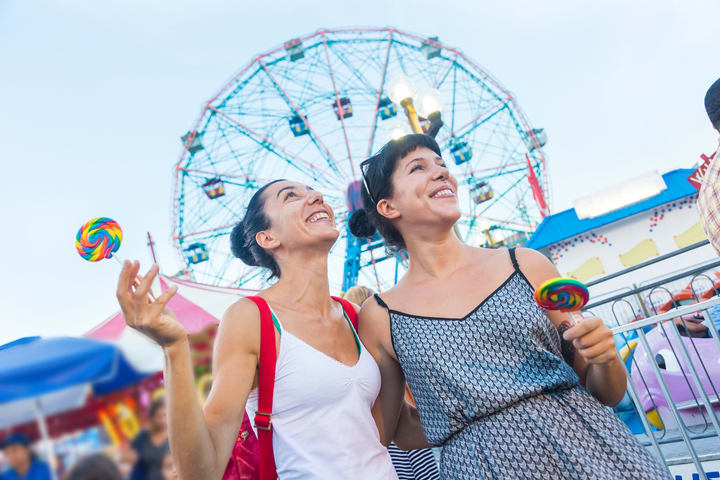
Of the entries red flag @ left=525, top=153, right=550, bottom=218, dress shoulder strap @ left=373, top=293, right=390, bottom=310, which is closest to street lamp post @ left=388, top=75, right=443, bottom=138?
dress shoulder strap @ left=373, top=293, right=390, bottom=310

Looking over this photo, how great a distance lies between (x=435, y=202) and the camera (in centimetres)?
177

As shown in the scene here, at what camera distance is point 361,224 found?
7.30ft

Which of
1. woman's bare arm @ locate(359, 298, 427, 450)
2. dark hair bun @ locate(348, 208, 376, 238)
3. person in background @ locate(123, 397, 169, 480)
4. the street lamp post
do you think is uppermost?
the street lamp post

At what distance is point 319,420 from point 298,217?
2.69 feet

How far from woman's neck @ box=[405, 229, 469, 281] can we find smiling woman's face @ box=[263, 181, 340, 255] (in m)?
0.32

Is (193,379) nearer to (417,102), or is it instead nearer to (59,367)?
(59,367)

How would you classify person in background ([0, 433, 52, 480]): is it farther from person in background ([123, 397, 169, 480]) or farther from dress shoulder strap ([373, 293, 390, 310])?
dress shoulder strap ([373, 293, 390, 310])

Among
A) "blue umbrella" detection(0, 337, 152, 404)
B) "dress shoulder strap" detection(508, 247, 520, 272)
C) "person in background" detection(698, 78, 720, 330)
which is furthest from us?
"blue umbrella" detection(0, 337, 152, 404)

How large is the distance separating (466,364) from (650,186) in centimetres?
1181

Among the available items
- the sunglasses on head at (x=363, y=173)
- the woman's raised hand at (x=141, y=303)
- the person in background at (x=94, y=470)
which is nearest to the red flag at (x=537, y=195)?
the person in background at (x=94, y=470)

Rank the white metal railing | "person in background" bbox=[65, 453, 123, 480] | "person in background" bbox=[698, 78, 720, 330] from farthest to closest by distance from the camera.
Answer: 1. "person in background" bbox=[65, 453, 123, 480]
2. the white metal railing
3. "person in background" bbox=[698, 78, 720, 330]

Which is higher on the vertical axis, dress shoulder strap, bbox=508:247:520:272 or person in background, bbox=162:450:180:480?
dress shoulder strap, bbox=508:247:520:272

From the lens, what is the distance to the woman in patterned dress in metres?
1.30

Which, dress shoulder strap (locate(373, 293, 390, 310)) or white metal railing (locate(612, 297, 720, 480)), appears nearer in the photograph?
dress shoulder strap (locate(373, 293, 390, 310))
